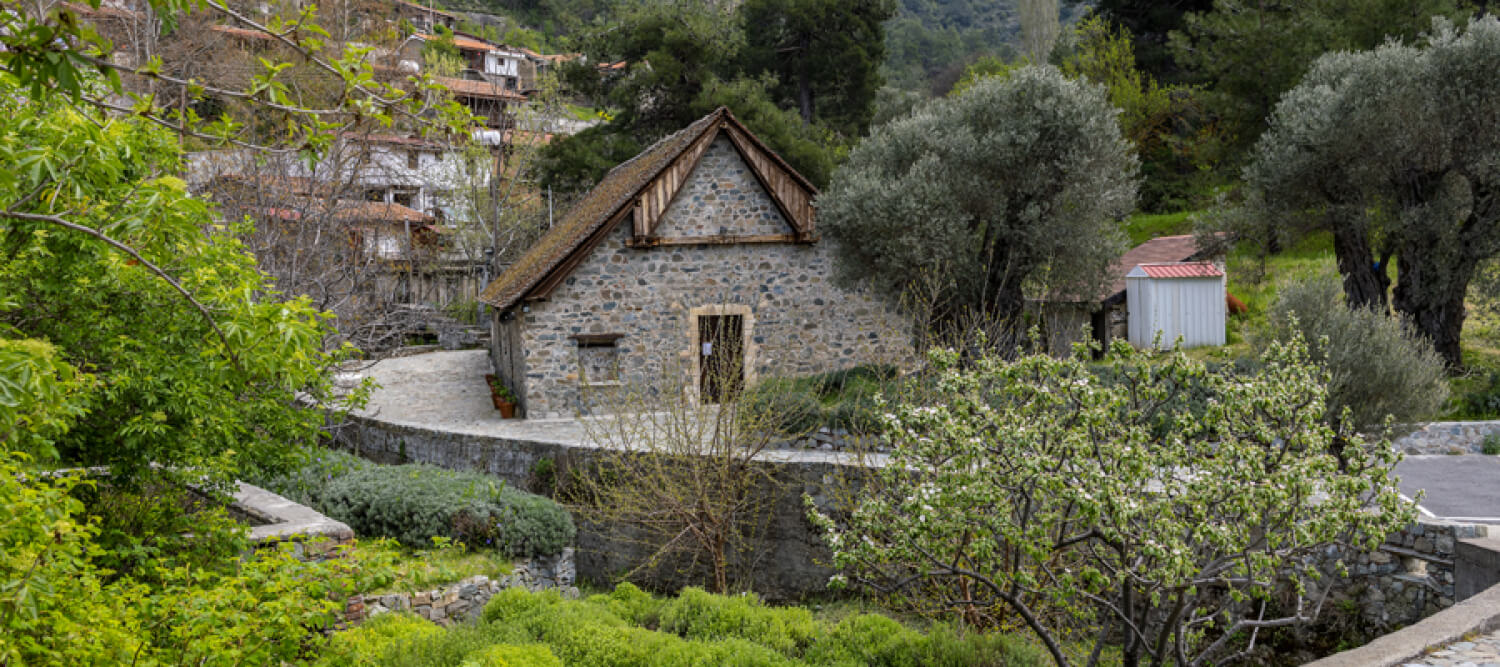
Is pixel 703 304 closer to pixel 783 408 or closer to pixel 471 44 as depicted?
pixel 783 408

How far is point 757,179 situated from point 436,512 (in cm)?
976

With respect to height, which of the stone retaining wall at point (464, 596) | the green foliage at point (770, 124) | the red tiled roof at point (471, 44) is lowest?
the stone retaining wall at point (464, 596)

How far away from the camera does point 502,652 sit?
663cm

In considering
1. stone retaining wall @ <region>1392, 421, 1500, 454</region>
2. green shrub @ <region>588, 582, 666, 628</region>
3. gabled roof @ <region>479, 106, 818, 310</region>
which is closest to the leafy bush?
green shrub @ <region>588, 582, 666, 628</region>

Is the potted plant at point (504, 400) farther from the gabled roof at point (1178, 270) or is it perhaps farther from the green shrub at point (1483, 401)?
the green shrub at point (1483, 401)

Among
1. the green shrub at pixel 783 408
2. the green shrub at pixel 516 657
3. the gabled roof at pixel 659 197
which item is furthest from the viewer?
the gabled roof at pixel 659 197

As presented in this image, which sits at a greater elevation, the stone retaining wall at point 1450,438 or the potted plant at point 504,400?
the potted plant at point 504,400

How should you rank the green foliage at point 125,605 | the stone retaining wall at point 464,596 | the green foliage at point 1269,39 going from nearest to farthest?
the green foliage at point 125,605
the stone retaining wall at point 464,596
the green foliage at point 1269,39

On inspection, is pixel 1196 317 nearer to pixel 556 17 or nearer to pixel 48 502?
pixel 48 502

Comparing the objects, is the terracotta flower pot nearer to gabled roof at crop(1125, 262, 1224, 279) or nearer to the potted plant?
the potted plant

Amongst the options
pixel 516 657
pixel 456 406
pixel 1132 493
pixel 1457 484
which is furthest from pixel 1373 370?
pixel 456 406

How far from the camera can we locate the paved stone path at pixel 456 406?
14.0m

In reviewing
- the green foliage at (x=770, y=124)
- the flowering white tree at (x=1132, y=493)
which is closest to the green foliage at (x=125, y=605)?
→ the flowering white tree at (x=1132, y=493)

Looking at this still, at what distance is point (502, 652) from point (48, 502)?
3132 millimetres
